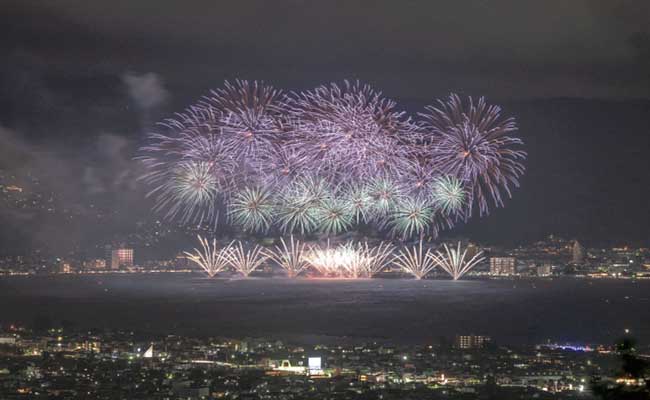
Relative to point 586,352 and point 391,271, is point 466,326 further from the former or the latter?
point 391,271

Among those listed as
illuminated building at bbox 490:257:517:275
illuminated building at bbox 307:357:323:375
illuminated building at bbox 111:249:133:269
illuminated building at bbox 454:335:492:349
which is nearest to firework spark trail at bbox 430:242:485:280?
illuminated building at bbox 490:257:517:275

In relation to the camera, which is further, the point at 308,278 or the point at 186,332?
the point at 308,278

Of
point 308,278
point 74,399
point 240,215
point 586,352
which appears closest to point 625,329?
point 586,352

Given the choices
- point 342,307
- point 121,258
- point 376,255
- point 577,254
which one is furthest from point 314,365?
point 577,254

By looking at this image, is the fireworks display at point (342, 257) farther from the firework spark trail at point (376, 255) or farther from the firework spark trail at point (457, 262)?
the firework spark trail at point (457, 262)

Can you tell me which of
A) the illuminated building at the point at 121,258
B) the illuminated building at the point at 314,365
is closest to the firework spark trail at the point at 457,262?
the illuminated building at the point at 121,258
